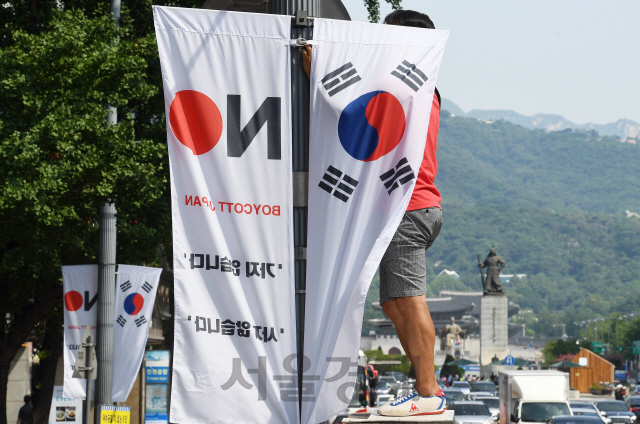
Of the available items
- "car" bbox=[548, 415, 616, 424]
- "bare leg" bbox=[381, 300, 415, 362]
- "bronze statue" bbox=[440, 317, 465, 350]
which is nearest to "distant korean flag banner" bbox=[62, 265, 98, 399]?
"car" bbox=[548, 415, 616, 424]

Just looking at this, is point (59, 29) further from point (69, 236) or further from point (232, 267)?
point (232, 267)

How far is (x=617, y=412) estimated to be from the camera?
111 feet

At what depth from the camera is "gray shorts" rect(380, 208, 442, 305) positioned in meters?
5.06

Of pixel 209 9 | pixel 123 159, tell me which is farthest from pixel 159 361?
pixel 209 9

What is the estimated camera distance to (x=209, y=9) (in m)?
5.15

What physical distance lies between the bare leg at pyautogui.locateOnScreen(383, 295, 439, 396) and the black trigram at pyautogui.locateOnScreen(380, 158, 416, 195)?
0.62 meters

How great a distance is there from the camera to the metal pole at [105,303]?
16562mm

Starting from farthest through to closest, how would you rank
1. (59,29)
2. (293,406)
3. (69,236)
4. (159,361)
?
(159,361), (69,236), (59,29), (293,406)

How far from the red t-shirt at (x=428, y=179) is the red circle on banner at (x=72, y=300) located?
11672 mm

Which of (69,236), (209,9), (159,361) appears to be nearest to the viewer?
(209,9)

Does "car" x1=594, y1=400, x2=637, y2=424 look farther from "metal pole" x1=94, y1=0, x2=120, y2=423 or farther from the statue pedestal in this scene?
the statue pedestal

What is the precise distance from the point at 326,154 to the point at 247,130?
0.41 m

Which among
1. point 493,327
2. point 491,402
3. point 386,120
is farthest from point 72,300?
point 493,327

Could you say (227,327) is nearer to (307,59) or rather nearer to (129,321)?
(307,59)
